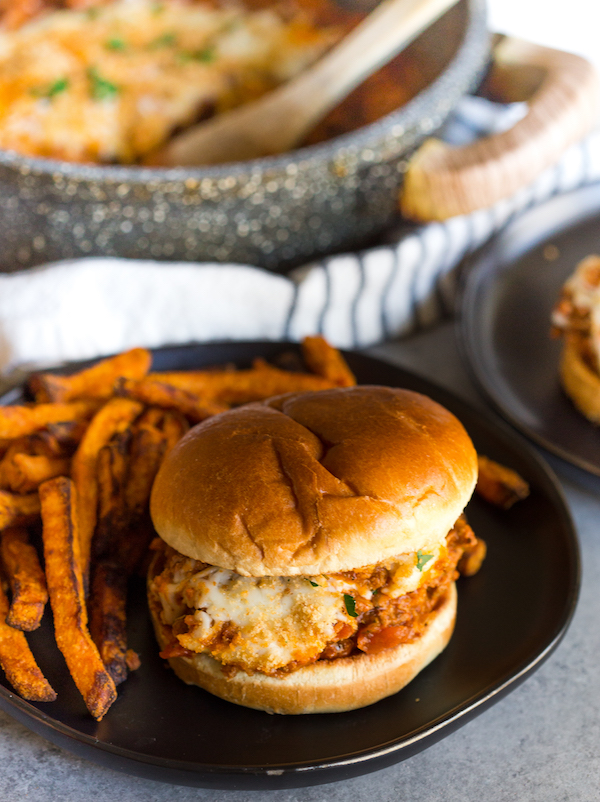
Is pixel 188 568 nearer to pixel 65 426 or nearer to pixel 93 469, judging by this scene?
pixel 93 469

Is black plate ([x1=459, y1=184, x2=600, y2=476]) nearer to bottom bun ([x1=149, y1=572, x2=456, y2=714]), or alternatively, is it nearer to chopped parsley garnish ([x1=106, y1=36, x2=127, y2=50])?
bottom bun ([x1=149, y1=572, x2=456, y2=714])

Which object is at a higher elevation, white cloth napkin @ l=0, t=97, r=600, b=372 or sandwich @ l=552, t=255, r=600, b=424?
sandwich @ l=552, t=255, r=600, b=424

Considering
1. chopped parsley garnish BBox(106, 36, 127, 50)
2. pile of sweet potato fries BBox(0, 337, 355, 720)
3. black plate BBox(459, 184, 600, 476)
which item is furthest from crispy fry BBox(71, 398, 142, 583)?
chopped parsley garnish BBox(106, 36, 127, 50)

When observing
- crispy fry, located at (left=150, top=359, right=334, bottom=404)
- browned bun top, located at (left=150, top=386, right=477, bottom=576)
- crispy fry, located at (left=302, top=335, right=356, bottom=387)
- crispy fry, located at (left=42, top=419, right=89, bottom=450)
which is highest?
browned bun top, located at (left=150, top=386, right=477, bottom=576)

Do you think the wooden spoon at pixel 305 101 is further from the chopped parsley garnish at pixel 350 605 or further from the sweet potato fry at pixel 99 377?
the chopped parsley garnish at pixel 350 605

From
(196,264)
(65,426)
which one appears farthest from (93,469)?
(196,264)

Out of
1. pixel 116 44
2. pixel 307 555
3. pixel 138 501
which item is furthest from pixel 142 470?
pixel 116 44

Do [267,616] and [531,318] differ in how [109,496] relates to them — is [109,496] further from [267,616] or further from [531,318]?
[531,318]
